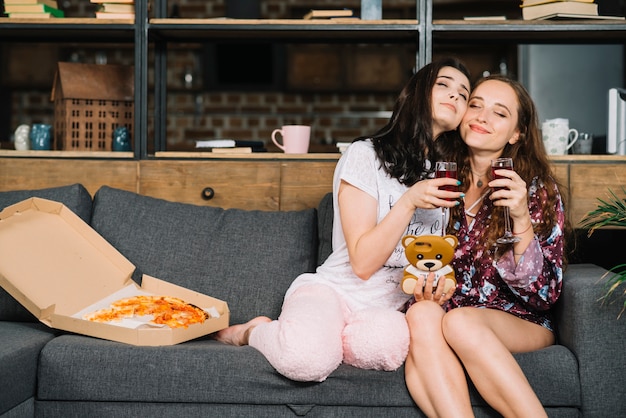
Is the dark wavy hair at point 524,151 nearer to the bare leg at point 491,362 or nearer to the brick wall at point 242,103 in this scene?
the bare leg at point 491,362

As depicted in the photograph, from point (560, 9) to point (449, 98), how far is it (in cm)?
81

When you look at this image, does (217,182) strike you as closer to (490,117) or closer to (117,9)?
(117,9)

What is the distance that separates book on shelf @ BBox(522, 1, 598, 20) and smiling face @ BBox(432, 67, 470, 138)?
28.1 inches

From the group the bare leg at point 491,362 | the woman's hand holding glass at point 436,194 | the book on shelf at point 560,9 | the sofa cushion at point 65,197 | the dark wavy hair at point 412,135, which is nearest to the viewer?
the bare leg at point 491,362

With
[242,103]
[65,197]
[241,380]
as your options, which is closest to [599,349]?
[241,380]

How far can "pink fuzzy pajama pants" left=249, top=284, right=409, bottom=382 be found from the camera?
1.76m

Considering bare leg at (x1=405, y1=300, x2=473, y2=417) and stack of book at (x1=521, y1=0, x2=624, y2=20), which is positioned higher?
stack of book at (x1=521, y1=0, x2=624, y2=20)

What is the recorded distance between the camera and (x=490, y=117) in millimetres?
2082

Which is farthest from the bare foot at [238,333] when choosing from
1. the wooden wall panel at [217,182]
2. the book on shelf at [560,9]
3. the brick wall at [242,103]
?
the brick wall at [242,103]

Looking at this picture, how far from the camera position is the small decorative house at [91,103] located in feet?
9.09

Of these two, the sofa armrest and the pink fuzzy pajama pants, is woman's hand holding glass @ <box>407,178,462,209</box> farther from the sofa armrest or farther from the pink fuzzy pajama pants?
the sofa armrest

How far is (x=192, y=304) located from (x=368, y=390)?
583 mm

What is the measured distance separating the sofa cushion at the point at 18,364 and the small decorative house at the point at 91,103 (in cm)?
100

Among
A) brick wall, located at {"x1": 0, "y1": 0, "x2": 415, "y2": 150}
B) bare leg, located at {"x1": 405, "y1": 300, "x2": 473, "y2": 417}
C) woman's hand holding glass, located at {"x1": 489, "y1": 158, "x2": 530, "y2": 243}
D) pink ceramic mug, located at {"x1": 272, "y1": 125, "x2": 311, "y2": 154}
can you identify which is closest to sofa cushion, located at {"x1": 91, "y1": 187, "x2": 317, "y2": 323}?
pink ceramic mug, located at {"x1": 272, "y1": 125, "x2": 311, "y2": 154}
